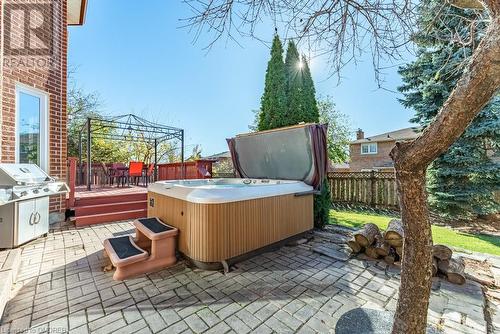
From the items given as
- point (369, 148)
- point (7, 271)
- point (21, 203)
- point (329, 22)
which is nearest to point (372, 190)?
point (329, 22)

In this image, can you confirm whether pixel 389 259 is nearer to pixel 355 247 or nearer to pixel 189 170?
pixel 355 247

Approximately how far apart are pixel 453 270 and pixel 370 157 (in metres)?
17.8

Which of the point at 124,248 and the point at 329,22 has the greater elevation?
the point at 329,22

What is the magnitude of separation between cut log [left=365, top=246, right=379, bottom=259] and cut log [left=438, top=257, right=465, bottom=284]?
71 cm

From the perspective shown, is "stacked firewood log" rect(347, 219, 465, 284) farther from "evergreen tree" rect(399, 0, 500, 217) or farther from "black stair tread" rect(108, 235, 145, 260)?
"evergreen tree" rect(399, 0, 500, 217)

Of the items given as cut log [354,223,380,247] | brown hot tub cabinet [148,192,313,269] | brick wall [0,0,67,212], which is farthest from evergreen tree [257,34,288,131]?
brick wall [0,0,67,212]

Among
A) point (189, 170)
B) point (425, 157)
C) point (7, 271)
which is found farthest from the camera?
point (189, 170)

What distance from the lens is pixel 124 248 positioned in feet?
9.68

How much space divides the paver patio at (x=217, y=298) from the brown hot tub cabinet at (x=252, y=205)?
31 centimetres

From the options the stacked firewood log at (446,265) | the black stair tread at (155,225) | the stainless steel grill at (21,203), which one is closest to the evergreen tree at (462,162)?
the stacked firewood log at (446,265)

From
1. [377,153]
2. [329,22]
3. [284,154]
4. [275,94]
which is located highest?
[275,94]

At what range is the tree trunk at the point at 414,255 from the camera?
1.43 meters

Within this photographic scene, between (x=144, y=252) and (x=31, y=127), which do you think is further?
(x=31, y=127)

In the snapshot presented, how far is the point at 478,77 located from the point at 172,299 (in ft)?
9.18
